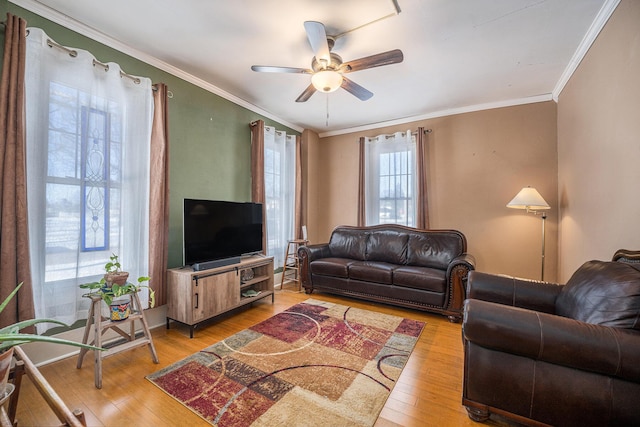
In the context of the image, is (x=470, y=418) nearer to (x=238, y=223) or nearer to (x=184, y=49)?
(x=238, y=223)

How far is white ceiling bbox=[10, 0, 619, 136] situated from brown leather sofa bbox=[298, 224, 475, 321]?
2023 mm

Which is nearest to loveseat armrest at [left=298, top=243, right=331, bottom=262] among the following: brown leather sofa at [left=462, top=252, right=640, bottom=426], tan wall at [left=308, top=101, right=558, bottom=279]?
tan wall at [left=308, top=101, right=558, bottom=279]

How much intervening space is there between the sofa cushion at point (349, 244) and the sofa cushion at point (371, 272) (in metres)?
0.54

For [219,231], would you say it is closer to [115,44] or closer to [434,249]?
[115,44]

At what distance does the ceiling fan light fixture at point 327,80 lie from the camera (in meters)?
2.31

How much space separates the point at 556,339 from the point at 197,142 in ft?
11.8

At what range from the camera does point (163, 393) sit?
1773mm

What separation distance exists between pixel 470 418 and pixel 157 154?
10.9 ft

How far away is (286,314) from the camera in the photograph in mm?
3156

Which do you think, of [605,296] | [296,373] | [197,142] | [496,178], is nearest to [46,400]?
[296,373]

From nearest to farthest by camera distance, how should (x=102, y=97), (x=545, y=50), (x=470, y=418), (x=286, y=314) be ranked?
1. (x=470, y=418)
2. (x=102, y=97)
3. (x=545, y=50)
4. (x=286, y=314)

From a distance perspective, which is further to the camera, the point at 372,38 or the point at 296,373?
the point at 372,38

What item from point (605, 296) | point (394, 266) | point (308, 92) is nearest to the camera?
point (605, 296)

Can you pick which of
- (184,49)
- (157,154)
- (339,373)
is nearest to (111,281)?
(157,154)
